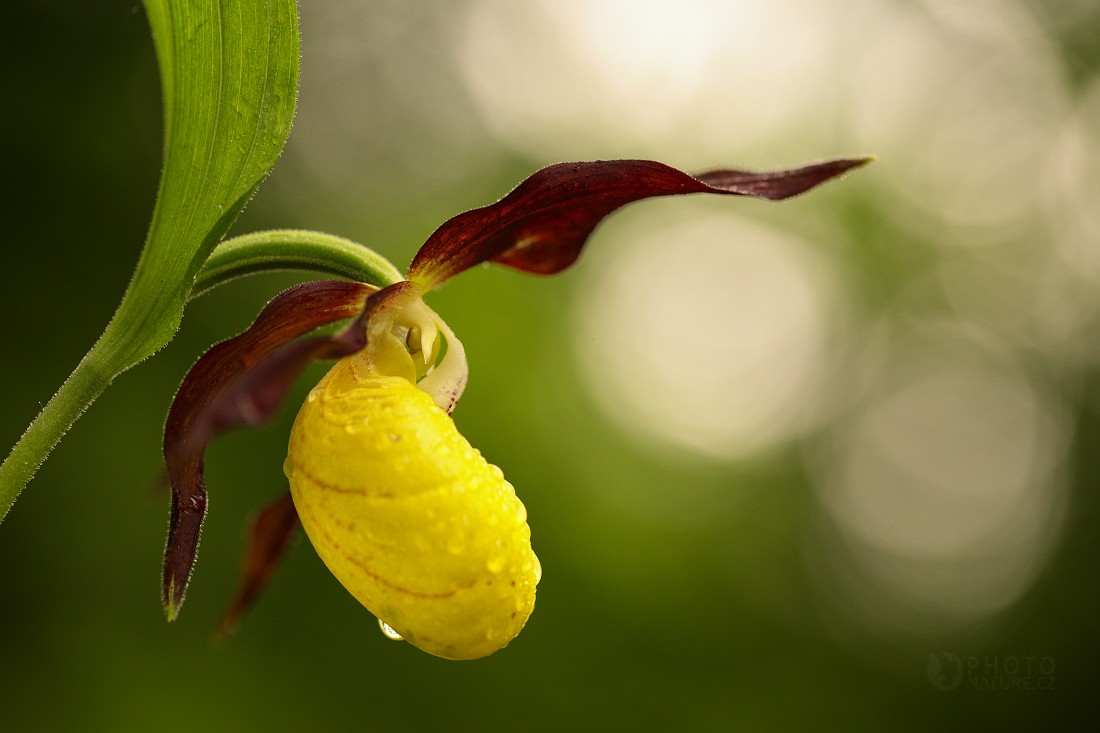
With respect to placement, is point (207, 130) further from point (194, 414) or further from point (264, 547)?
point (264, 547)

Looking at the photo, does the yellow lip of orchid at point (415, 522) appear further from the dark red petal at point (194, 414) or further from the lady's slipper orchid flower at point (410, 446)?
the dark red petal at point (194, 414)

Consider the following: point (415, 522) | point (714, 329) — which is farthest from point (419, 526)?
point (714, 329)

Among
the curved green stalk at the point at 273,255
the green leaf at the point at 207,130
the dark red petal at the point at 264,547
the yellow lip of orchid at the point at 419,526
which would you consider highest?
the green leaf at the point at 207,130

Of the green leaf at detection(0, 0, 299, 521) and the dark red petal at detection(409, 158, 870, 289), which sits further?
the dark red petal at detection(409, 158, 870, 289)

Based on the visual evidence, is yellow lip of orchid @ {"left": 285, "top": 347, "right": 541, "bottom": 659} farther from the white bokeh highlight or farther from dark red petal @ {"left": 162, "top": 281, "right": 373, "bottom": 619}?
the white bokeh highlight

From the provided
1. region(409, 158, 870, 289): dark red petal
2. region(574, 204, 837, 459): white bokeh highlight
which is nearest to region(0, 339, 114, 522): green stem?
region(409, 158, 870, 289): dark red petal

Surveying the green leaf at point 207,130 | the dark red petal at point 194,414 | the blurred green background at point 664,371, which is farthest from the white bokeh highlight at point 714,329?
the green leaf at point 207,130

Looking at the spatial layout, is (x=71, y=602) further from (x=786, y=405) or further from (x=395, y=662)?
(x=786, y=405)

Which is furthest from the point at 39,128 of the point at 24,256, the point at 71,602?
the point at 71,602
